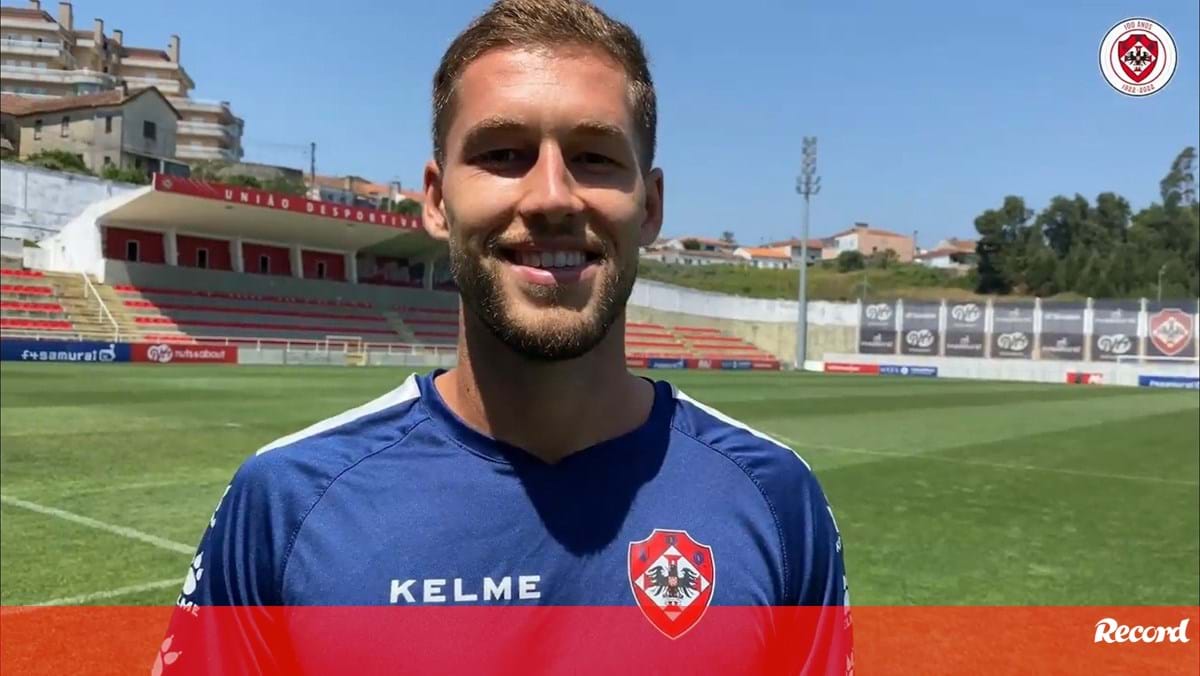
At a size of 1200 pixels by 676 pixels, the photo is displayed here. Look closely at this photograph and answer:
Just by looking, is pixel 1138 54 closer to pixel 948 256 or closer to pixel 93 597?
pixel 93 597

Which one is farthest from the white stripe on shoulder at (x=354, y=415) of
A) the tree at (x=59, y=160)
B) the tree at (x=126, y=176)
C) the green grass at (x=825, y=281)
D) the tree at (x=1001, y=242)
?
the tree at (x=59, y=160)

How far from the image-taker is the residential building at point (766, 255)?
124 meters

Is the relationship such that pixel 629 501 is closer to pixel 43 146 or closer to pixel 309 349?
pixel 309 349

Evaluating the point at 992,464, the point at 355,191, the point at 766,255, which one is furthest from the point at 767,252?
the point at 992,464

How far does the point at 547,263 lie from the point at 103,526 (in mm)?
6372

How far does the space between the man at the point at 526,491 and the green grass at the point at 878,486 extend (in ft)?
12.9

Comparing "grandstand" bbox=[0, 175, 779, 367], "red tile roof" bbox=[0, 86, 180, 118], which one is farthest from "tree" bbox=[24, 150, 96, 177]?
"grandstand" bbox=[0, 175, 779, 367]

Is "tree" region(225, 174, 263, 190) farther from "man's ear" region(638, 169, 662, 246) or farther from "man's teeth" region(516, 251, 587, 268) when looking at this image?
"man's teeth" region(516, 251, 587, 268)

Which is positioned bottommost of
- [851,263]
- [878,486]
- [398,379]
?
[398,379]

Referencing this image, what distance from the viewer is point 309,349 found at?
35.5 metres

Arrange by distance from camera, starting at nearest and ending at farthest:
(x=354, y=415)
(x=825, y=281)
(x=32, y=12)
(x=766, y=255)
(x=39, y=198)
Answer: (x=354, y=415), (x=32, y=12), (x=39, y=198), (x=825, y=281), (x=766, y=255)

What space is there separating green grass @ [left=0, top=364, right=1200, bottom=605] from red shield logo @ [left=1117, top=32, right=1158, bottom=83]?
148 inches

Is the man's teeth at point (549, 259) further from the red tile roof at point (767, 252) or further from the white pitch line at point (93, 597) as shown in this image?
the red tile roof at point (767, 252)

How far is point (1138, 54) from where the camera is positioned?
83.9 inches
